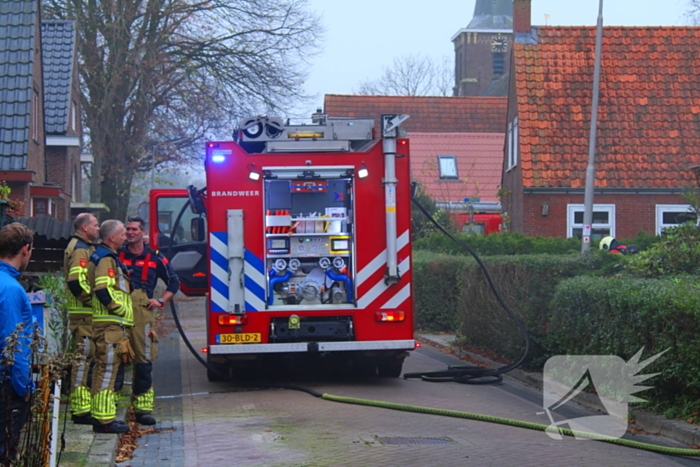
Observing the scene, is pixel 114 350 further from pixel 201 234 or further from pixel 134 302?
pixel 201 234

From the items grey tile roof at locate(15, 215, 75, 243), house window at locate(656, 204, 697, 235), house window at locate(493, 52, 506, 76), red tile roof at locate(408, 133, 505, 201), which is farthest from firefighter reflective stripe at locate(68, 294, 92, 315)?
house window at locate(493, 52, 506, 76)

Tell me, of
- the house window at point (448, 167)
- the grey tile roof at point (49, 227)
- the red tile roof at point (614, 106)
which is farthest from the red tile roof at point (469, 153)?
the grey tile roof at point (49, 227)

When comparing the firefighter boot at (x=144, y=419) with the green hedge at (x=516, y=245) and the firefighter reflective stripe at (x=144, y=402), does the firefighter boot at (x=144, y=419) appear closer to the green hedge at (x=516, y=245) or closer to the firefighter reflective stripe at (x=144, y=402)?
the firefighter reflective stripe at (x=144, y=402)

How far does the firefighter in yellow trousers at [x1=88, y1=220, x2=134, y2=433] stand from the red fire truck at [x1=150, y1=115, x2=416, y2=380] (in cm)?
234

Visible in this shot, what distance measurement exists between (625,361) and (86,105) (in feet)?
84.6

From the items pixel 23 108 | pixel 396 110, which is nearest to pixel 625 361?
pixel 23 108

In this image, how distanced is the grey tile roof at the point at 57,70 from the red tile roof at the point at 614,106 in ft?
47.1

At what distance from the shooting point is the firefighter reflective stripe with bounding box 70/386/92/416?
Answer: 7.63m

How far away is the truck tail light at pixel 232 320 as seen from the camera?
10078 mm

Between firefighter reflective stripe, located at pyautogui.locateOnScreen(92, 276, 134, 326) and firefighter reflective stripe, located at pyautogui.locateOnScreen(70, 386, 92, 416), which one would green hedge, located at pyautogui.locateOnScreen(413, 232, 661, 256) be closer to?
firefighter reflective stripe, located at pyautogui.locateOnScreen(92, 276, 134, 326)

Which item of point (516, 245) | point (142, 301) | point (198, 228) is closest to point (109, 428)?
point (142, 301)

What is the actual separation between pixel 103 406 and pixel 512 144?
22576mm

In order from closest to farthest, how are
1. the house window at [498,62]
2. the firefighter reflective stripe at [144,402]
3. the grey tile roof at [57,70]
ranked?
1. the firefighter reflective stripe at [144,402]
2. the grey tile roof at [57,70]
3. the house window at [498,62]

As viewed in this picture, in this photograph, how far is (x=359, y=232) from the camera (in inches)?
405
